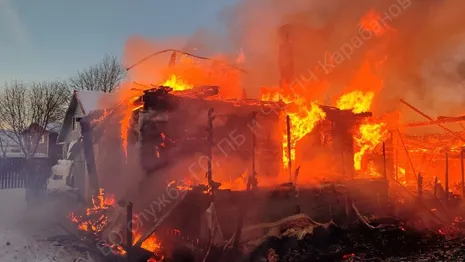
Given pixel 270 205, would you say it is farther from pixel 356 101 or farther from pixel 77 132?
pixel 77 132

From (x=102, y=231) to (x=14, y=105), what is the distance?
93.1 ft

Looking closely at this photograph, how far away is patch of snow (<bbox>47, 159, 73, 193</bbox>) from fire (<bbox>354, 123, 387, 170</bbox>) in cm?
1532

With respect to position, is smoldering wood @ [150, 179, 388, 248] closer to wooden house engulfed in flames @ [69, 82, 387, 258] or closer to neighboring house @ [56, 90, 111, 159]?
wooden house engulfed in flames @ [69, 82, 387, 258]

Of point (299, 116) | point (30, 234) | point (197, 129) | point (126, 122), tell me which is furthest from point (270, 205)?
point (30, 234)

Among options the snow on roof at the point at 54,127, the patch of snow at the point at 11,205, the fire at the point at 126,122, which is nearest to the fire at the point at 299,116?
the fire at the point at 126,122

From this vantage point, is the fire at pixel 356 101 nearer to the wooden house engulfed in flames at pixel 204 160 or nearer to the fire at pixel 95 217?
the wooden house engulfed in flames at pixel 204 160

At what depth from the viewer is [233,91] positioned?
19.0 m

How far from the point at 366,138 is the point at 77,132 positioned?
2235cm

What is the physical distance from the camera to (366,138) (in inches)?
754

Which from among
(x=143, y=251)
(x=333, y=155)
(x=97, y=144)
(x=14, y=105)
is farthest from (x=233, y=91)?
(x=14, y=105)

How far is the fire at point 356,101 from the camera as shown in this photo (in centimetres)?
1877

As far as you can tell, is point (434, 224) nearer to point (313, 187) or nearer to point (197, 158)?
point (313, 187)

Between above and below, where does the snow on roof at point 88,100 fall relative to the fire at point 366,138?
above

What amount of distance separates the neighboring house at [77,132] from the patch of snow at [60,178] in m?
0.28
